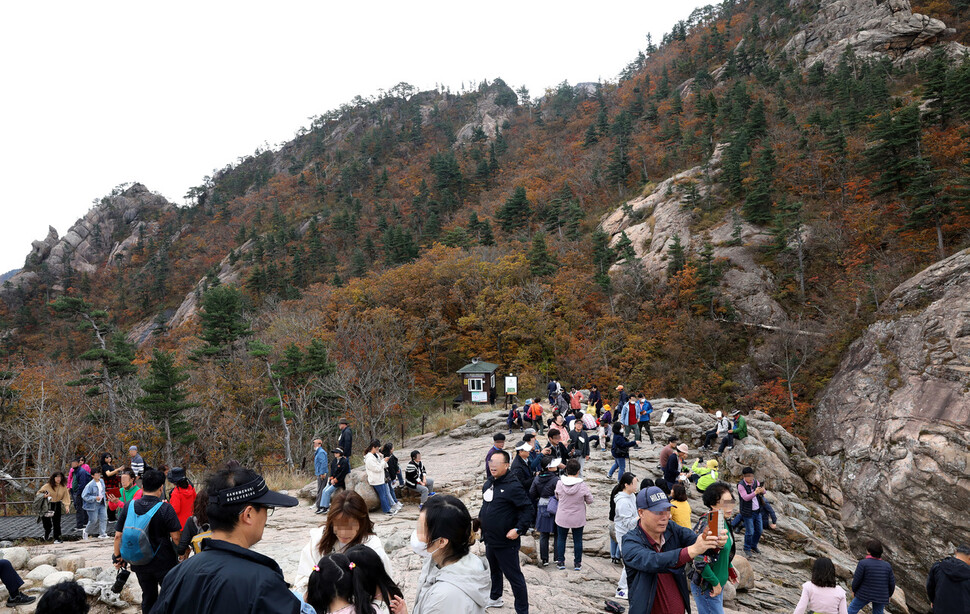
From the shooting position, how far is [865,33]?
1822 inches

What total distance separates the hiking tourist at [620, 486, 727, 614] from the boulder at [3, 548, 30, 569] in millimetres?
8945

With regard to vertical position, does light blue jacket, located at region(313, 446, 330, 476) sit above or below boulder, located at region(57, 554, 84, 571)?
above

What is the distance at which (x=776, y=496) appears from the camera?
12.4 m

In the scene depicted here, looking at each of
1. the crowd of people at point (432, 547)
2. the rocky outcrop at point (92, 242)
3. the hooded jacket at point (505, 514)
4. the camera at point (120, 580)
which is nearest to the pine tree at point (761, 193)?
the crowd of people at point (432, 547)

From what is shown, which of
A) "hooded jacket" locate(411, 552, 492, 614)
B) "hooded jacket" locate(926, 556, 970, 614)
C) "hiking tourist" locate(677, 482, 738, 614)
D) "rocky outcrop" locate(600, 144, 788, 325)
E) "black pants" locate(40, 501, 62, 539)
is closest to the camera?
"hooded jacket" locate(411, 552, 492, 614)

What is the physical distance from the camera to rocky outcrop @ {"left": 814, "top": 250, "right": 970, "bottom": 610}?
1493 centimetres

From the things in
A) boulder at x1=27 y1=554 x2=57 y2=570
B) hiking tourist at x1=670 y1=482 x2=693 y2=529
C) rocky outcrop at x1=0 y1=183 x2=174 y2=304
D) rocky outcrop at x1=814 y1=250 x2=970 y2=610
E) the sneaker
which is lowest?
rocky outcrop at x1=814 y1=250 x2=970 y2=610

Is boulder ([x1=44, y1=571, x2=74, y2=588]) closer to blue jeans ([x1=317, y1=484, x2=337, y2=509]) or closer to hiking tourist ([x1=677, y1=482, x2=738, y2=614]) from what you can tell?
blue jeans ([x1=317, y1=484, x2=337, y2=509])

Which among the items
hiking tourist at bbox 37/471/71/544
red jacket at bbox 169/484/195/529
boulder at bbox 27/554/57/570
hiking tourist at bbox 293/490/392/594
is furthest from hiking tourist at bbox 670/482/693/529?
hiking tourist at bbox 37/471/71/544

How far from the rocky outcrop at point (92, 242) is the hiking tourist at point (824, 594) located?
90.0 metres

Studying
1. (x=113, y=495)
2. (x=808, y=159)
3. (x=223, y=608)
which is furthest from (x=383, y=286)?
(x=808, y=159)

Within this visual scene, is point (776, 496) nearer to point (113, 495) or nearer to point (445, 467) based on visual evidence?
point (445, 467)

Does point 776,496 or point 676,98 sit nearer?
point 776,496

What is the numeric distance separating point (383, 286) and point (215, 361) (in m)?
11.6
